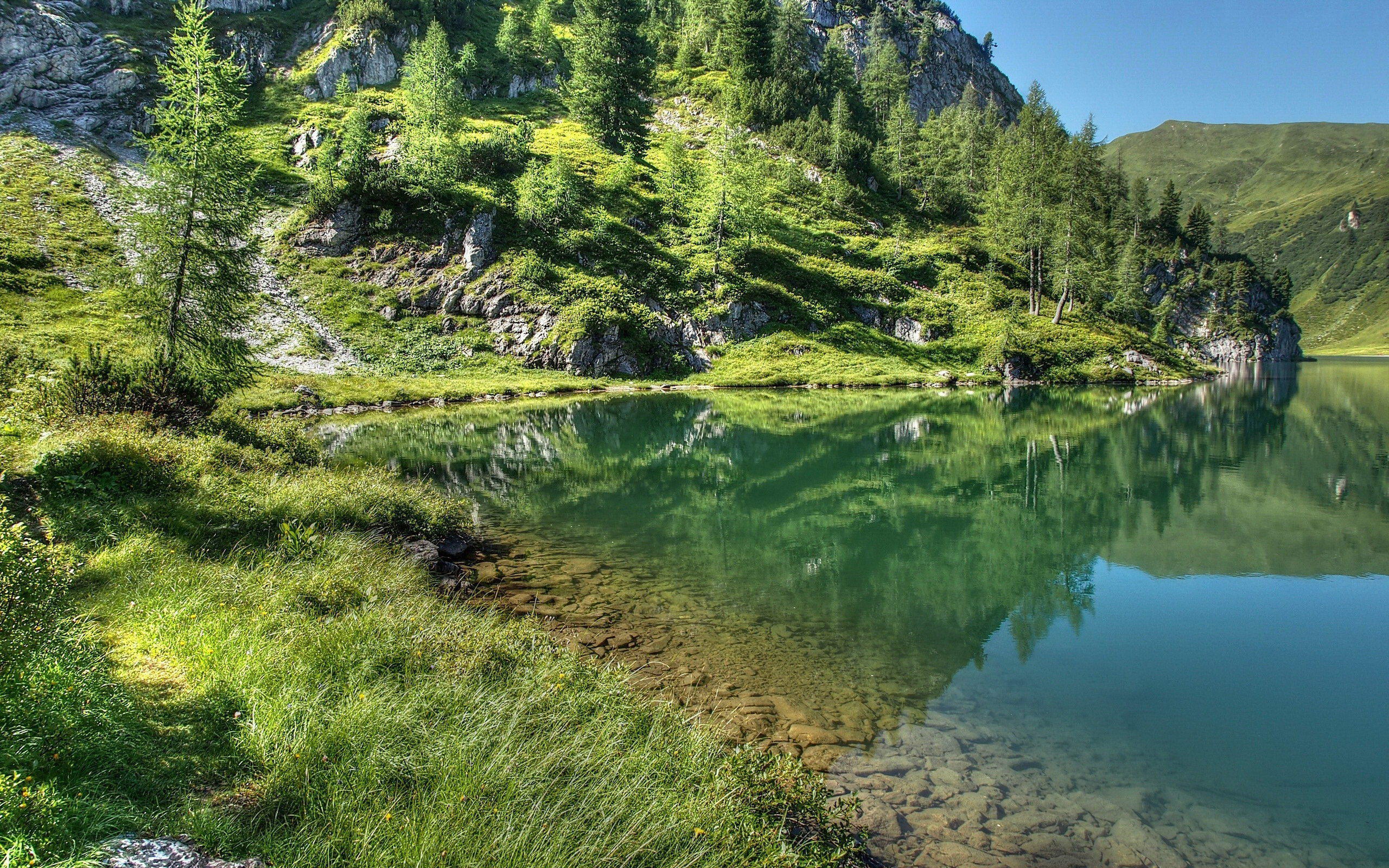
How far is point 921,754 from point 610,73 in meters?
91.1

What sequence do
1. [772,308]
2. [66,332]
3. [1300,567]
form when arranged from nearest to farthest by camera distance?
[1300,567] → [66,332] → [772,308]

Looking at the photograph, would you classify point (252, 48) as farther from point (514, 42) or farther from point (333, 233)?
point (333, 233)

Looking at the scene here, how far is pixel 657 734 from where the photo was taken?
6.32 m

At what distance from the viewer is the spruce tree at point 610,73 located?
80625mm

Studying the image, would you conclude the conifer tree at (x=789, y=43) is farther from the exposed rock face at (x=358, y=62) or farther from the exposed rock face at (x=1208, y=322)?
the exposed rock face at (x=1208, y=322)

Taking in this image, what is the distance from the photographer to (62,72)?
6675 cm

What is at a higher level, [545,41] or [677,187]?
Answer: [545,41]

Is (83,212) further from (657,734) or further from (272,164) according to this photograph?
(657,734)

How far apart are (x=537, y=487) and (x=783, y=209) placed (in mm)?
67980

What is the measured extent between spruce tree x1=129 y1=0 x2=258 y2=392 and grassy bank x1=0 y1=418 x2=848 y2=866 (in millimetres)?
12123

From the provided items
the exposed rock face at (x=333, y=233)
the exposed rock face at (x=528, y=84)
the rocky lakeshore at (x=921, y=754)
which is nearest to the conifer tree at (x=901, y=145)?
the exposed rock face at (x=528, y=84)

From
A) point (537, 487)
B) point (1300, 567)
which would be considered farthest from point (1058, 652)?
point (537, 487)

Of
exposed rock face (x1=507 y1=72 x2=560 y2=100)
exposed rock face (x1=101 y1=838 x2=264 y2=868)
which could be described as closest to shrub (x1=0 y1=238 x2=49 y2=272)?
exposed rock face (x1=101 y1=838 x2=264 y2=868)

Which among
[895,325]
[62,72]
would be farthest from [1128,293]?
[62,72]
